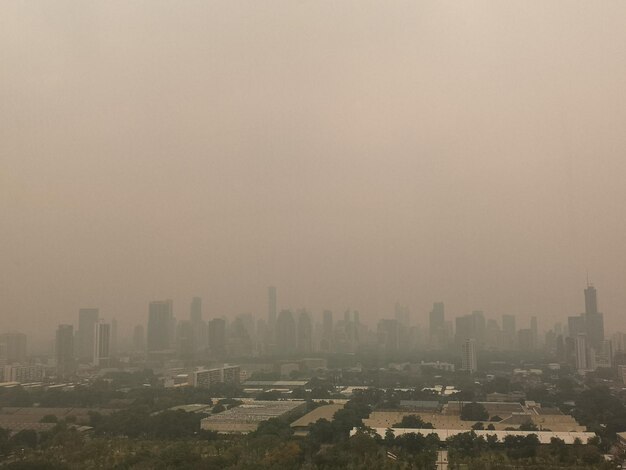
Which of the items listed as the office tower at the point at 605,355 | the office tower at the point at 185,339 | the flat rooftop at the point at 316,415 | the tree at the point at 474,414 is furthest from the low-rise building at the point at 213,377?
the office tower at the point at 605,355

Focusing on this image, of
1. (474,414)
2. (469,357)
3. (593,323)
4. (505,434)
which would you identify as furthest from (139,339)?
(505,434)

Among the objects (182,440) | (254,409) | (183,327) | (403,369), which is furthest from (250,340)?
(182,440)

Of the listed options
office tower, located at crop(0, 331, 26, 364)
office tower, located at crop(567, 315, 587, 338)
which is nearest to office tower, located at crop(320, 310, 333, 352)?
office tower, located at crop(567, 315, 587, 338)

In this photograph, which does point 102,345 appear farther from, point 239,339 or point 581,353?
point 581,353

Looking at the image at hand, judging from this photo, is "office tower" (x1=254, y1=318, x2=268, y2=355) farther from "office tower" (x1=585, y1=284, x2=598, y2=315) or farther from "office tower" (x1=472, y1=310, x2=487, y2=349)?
"office tower" (x1=585, y1=284, x2=598, y2=315)

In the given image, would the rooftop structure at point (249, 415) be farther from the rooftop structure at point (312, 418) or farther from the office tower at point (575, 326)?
the office tower at point (575, 326)

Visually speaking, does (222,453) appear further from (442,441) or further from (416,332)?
(416,332)
